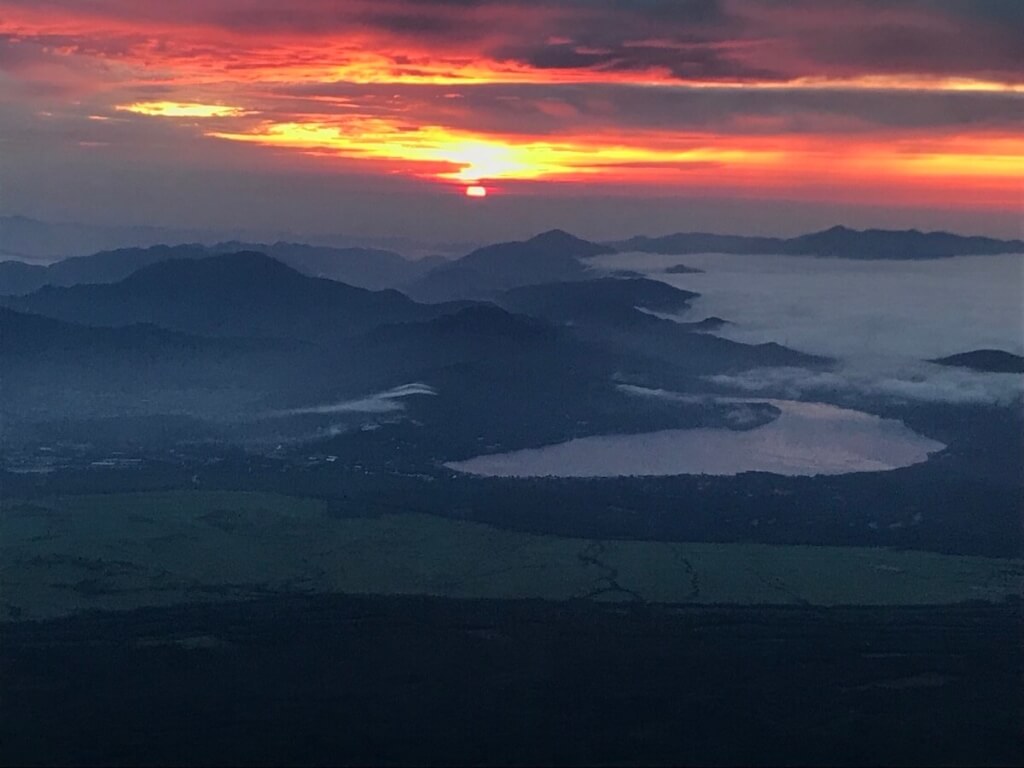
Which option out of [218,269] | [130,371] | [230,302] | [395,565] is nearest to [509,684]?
[395,565]

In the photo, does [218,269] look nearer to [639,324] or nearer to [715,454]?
[639,324]

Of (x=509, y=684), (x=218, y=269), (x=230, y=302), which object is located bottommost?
(x=509, y=684)

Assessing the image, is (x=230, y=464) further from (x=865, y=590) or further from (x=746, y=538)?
(x=865, y=590)

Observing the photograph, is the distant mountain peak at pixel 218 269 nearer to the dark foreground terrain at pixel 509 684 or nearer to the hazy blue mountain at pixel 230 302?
the hazy blue mountain at pixel 230 302

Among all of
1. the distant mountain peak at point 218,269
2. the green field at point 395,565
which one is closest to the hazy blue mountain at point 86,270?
the distant mountain peak at point 218,269

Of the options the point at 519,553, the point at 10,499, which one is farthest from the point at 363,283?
the point at 519,553

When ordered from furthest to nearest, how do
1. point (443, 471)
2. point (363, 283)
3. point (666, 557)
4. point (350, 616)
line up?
point (363, 283)
point (443, 471)
point (666, 557)
point (350, 616)

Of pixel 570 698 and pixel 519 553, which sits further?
pixel 519 553
